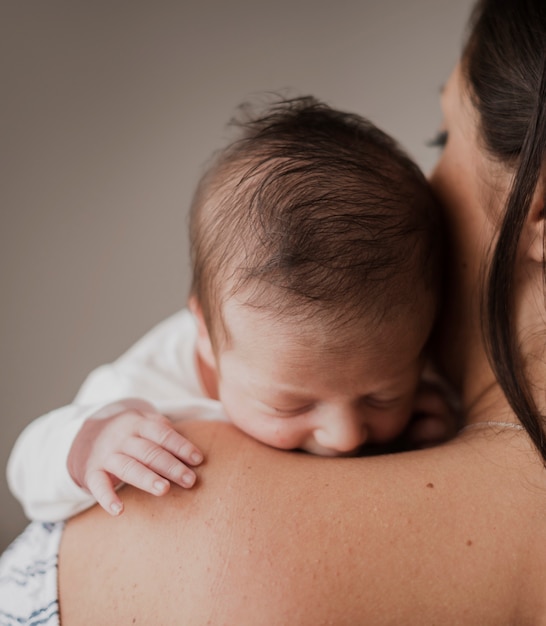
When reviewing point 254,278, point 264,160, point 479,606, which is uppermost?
point 264,160

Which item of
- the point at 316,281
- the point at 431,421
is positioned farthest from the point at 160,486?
the point at 431,421

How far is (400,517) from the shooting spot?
83cm

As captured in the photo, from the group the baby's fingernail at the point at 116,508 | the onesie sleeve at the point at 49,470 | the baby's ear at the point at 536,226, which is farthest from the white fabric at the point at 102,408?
the baby's ear at the point at 536,226

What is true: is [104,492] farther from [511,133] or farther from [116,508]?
[511,133]

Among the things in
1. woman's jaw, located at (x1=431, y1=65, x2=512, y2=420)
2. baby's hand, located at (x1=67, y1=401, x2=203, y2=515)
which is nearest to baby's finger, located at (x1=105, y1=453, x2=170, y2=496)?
baby's hand, located at (x1=67, y1=401, x2=203, y2=515)

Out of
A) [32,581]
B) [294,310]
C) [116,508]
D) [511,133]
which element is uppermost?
[511,133]

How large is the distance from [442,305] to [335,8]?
4.44 feet

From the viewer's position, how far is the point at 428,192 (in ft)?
3.61

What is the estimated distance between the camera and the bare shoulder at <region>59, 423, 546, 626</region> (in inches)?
31.3

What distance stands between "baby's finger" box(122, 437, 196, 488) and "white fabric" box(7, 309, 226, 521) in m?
0.10

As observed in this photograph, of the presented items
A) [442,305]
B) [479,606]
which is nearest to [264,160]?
[442,305]

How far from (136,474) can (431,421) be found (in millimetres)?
505

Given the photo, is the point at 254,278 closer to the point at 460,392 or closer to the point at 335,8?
the point at 460,392

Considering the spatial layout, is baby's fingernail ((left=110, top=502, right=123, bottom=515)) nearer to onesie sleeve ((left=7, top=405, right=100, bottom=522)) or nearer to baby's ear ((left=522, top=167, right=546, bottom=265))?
onesie sleeve ((left=7, top=405, right=100, bottom=522))
